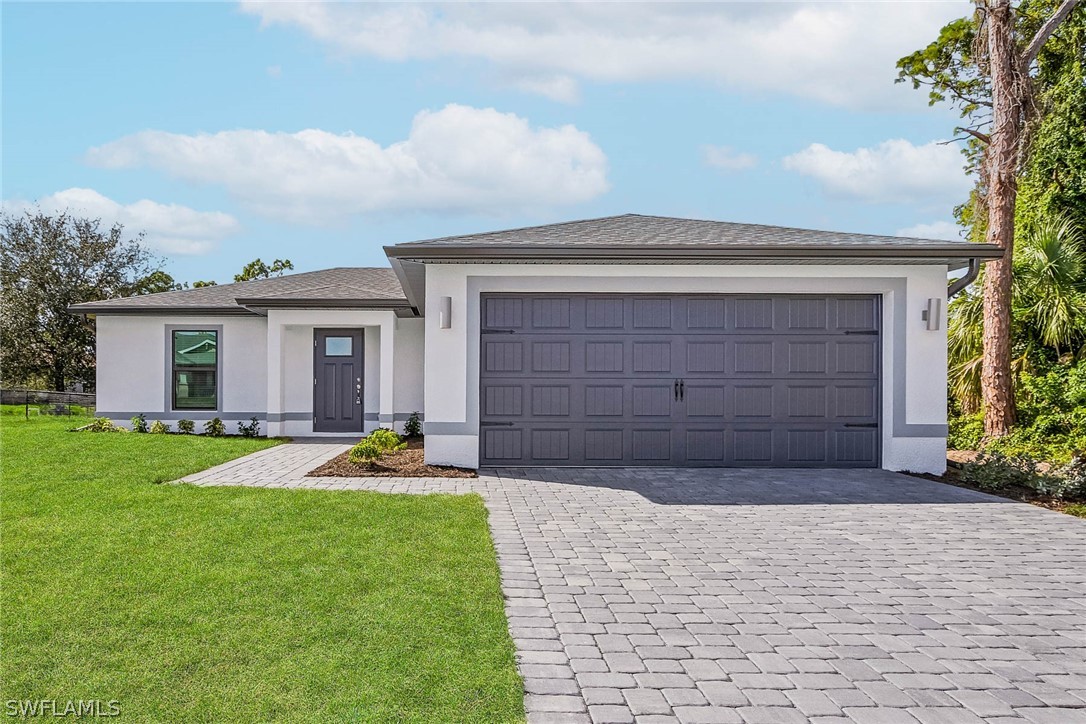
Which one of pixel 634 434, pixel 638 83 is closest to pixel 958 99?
pixel 638 83

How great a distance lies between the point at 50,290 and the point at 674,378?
28.1m

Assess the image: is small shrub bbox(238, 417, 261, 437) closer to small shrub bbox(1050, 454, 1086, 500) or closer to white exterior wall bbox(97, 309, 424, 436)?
white exterior wall bbox(97, 309, 424, 436)

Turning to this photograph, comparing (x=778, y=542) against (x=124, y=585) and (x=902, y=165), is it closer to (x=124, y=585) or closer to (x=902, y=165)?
(x=124, y=585)

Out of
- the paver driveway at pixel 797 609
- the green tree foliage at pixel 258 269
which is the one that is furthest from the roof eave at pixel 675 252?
the green tree foliage at pixel 258 269

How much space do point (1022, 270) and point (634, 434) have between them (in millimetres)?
9332

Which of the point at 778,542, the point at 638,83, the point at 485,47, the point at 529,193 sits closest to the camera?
the point at 778,542

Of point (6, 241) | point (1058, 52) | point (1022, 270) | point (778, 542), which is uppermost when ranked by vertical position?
point (1058, 52)

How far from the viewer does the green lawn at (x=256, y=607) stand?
319 cm

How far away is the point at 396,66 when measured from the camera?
40.3 feet

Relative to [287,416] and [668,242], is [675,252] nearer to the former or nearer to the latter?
[668,242]

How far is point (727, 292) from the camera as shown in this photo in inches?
416

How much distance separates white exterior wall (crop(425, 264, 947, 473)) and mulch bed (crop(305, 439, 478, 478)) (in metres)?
0.27

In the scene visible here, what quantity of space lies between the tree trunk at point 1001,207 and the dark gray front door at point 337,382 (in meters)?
12.5

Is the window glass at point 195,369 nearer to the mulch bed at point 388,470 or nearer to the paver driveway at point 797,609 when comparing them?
the mulch bed at point 388,470
